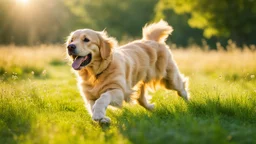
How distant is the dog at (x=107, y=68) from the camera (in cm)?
501

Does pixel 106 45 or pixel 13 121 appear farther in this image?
pixel 106 45

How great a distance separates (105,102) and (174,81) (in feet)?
8.03

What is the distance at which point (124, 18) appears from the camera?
4725 cm

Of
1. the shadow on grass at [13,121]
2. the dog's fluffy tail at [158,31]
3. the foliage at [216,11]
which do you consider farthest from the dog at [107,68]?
the foliage at [216,11]

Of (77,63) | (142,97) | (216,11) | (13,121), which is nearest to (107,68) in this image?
(77,63)

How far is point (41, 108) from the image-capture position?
5461mm

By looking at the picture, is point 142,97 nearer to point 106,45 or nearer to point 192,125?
point 106,45

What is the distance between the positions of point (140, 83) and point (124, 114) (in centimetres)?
138

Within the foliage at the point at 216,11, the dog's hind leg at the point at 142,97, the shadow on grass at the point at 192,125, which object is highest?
the foliage at the point at 216,11

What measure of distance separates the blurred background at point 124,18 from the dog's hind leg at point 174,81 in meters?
9.96

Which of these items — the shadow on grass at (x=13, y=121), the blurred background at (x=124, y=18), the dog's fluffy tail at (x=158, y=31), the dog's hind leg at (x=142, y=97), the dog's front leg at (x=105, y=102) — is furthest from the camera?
the blurred background at (x=124, y=18)

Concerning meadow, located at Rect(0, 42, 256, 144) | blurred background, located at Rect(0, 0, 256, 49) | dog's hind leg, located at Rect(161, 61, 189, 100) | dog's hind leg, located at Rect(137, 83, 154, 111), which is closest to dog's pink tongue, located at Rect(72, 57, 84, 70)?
meadow, located at Rect(0, 42, 256, 144)

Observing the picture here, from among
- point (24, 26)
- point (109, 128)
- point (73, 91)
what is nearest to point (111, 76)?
point (109, 128)

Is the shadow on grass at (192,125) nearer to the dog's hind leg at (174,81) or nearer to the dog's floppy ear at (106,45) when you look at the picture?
the dog's floppy ear at (106,45)
